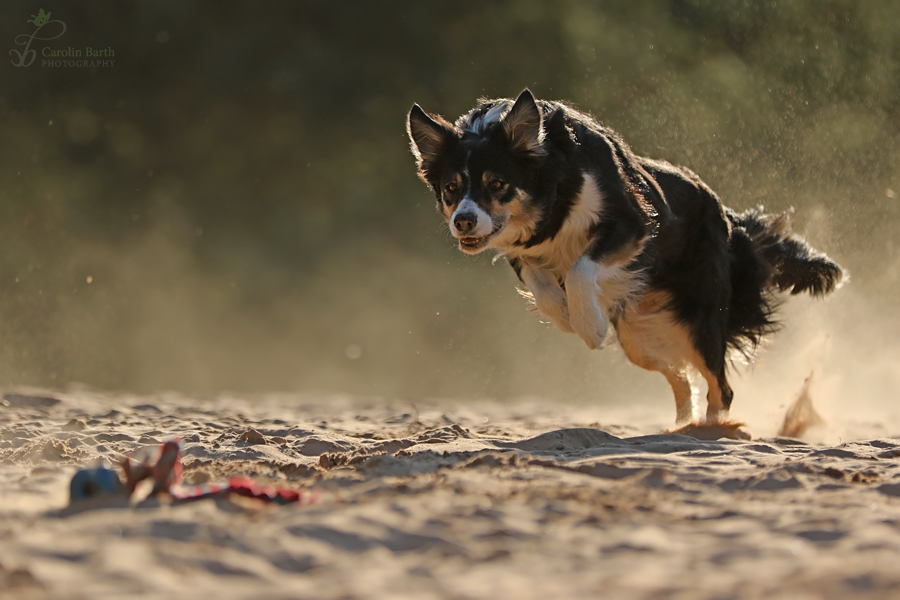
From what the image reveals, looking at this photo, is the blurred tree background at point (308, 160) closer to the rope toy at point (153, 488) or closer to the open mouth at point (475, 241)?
the open mouth at point (475, 241)

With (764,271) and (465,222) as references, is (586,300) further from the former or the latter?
(764,271)

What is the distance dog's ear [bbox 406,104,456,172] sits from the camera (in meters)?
5.35

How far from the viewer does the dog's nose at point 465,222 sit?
489 cm

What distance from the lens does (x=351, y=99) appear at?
17516mm

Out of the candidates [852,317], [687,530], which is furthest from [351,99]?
[687,530]

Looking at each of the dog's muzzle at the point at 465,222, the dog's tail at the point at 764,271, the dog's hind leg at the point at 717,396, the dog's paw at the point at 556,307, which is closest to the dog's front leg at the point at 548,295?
the dog's paw at the point at 556,307

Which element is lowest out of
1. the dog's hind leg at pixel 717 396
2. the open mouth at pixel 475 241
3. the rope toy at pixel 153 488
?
the rope toy at pixel 153 488

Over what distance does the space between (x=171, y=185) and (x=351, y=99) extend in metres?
3.88

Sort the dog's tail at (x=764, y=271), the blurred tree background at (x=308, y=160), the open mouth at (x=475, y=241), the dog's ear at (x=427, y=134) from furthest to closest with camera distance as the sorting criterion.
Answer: the blurred tree background at (x=308, y=160)
the dog's tail at (x=764, y=271)
the dog's ear at (x=427, y=134)
the open mouth at (x=475, y=241)

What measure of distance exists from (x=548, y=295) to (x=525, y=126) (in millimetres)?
1108

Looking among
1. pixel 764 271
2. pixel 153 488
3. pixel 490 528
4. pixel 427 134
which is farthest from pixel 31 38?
pixel 490 528

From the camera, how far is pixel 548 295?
5598mm

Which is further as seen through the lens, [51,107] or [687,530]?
[51,107]

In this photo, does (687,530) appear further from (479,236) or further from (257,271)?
(257,271)
